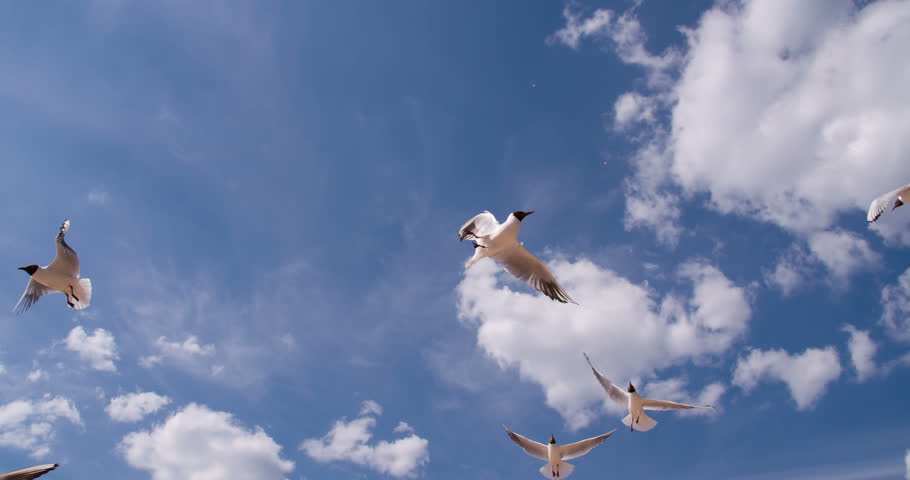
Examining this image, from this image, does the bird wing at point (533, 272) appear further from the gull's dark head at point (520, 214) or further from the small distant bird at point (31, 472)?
the small distant bird at point (31, 472)

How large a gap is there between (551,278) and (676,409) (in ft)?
21.2

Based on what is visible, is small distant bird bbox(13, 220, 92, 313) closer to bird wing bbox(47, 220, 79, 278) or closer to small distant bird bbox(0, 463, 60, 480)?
bird wing bbox(47, 220, 79, 278)

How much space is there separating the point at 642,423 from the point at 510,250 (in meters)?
7.29

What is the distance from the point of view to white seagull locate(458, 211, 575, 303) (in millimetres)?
12664

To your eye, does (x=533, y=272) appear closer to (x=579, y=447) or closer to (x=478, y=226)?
(x=478, y=226)

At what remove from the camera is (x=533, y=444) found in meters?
17.7

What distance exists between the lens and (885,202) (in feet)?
42.2

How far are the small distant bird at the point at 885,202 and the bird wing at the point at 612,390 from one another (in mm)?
7752

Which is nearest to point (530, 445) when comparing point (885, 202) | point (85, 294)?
point (885, 202)

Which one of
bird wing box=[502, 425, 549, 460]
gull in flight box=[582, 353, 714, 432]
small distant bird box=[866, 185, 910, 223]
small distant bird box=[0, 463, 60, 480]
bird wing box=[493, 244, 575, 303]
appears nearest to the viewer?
small distant bird box=[0, 463, 60, 480]

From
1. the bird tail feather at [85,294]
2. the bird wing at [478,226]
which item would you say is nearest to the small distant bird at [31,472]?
the bird tail feather at [85,294]

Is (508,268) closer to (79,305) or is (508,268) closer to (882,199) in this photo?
(882,199)

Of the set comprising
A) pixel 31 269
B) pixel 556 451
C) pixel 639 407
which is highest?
pixel 31 269

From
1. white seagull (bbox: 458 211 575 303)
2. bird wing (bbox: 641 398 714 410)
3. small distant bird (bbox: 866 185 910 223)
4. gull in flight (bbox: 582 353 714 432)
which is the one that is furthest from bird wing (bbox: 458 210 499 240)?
small distant bird (bbox: 866 185 910 223)
